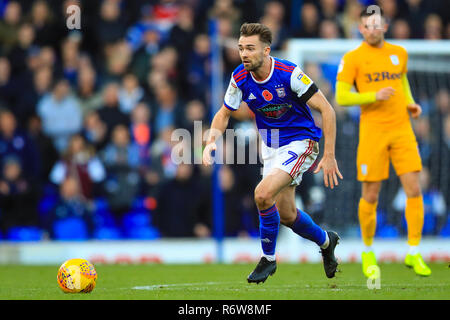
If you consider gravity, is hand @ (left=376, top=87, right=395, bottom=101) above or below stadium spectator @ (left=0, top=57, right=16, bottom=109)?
below

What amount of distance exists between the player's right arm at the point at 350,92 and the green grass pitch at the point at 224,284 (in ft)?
6.03

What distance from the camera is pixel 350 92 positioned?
29.4ft

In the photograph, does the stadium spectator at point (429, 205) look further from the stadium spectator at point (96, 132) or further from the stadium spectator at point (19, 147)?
the stadium spectator at point (19, 147)

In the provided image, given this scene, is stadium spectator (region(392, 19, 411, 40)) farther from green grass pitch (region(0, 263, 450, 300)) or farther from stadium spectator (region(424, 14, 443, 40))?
green grass pitch (region(0, 263, 450, 300))

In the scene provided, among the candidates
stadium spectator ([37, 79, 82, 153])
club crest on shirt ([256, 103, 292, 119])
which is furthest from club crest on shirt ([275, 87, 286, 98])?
stadium spectator ([37, 79, 82, 153])

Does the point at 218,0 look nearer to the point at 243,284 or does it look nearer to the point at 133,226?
the point at 133,226

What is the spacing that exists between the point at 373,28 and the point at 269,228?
2.66 m

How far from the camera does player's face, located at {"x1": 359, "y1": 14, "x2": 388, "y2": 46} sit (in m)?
8.98

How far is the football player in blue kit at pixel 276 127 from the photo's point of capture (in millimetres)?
7617

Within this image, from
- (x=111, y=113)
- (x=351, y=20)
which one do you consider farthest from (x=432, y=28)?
(x=111, y=113)

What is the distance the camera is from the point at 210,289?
25.0 ft

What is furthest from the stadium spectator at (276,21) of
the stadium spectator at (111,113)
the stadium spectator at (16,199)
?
the stadium spectator at (16,199)

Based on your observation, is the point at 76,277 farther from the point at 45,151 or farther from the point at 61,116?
the point at 61,116

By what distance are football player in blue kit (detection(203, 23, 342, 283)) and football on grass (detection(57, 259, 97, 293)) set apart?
1.39 meters
